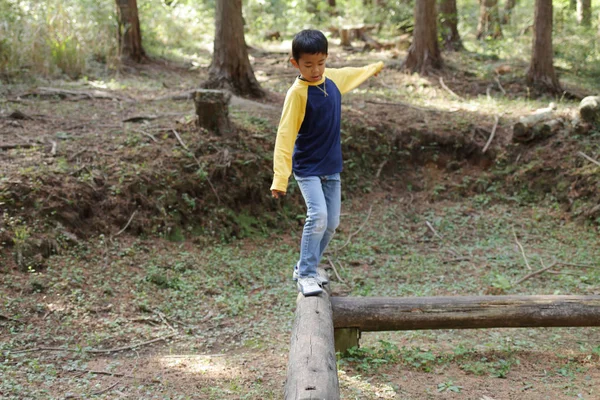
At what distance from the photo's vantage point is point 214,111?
877 cm

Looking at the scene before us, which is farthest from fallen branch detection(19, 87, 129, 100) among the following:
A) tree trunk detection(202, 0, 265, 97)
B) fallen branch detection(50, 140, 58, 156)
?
fallen branch detection(50, 140, 58, 156)

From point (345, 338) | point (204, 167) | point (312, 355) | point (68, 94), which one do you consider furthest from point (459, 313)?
point (68, 94)

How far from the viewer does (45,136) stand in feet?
27.9

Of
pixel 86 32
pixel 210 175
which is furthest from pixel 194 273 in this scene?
pixel 86 32

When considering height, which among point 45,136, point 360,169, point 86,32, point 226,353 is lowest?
point 226,353

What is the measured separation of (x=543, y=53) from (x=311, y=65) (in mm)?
9506

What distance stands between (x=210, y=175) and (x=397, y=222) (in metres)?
3.09

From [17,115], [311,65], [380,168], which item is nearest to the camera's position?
[311,65]

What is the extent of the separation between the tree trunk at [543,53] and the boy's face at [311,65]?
9.08 meters

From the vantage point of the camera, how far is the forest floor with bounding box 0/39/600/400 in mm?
5004

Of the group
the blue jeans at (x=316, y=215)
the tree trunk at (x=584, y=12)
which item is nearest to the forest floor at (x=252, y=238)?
the blue jeans at (x=316, y=215)

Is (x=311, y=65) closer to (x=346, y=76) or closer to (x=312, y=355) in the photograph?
(x=346, y=76)

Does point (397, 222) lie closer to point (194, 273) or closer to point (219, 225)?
point (219, 225)

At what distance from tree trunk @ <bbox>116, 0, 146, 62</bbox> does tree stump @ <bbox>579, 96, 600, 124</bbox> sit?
9.84 meters
